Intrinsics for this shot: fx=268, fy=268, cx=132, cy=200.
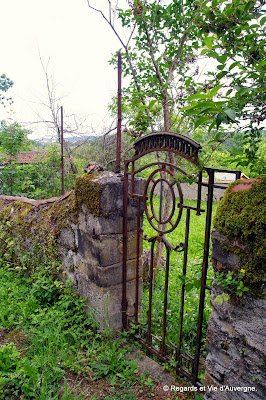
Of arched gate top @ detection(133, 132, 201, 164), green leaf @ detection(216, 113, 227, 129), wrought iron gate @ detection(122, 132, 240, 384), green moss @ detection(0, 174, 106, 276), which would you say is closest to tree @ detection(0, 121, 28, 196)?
green moss @ detection(0, 174, 106, 276)

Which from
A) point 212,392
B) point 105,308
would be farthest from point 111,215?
point 212,392

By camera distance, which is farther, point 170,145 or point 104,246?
point 104,246

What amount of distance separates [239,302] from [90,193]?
5.09ft

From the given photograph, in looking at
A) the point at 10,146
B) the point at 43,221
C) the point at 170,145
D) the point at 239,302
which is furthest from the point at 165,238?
the point at 10,146

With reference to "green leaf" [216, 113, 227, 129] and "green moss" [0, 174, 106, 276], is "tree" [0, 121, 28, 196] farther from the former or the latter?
"green leaf" [216, 113, 227, 129]

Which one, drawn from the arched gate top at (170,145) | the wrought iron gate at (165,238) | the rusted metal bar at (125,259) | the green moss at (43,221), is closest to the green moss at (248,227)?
the wrought iron gate at (165,238)

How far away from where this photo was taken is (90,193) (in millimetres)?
2480

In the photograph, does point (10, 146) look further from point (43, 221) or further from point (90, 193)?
point (90, 193)

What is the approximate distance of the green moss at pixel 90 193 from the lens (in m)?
2.39

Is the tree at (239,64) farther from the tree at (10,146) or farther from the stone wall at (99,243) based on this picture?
the tree at (10,146)

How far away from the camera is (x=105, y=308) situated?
249 centimetres

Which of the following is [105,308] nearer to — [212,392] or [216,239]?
[212,392]

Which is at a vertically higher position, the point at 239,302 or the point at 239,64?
the point at 239,64

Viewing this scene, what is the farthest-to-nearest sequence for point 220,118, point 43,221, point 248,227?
point 43,221
point 248,227
point 220,118
